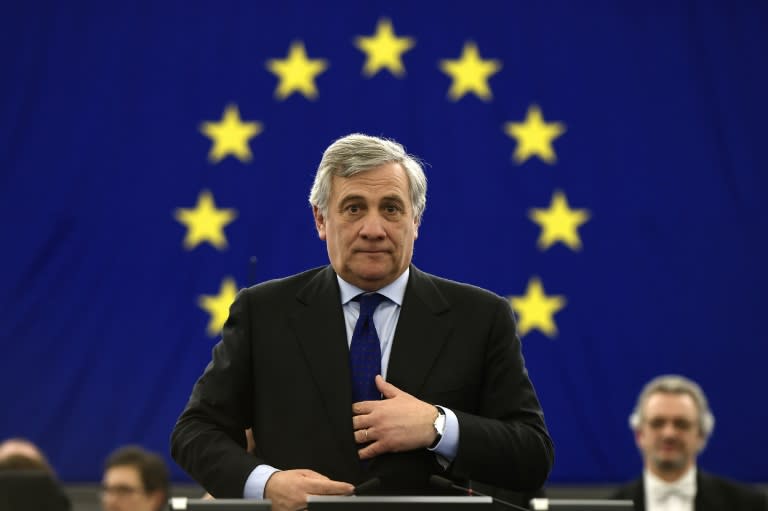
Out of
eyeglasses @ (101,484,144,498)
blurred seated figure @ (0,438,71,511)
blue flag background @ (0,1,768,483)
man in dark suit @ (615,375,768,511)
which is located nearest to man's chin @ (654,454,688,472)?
man in dark suit @ (615,375,768,511)

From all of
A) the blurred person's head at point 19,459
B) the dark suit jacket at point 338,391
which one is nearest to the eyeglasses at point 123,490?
the blurred person's head at point 19,459

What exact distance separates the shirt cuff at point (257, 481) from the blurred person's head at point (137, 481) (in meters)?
2.40

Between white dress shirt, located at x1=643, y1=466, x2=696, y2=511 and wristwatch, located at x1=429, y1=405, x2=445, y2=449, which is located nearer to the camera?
wristwatch, located at x1=429, y1=405, x2=445, y2=449

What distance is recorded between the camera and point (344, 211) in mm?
2174

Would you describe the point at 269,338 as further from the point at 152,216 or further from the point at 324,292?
the point at 152,216

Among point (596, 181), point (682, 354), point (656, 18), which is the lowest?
point (682, 354)

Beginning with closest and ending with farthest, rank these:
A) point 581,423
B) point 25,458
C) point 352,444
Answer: point 352,444, point 25,458, point 581,423

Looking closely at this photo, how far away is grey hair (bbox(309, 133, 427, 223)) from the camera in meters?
2.18

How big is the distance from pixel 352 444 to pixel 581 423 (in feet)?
13.0

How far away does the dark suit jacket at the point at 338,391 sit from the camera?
2064 mm

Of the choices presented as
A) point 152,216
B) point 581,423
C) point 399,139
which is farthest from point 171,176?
point 581,423

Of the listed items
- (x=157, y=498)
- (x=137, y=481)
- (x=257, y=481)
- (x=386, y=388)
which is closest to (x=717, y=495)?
(x=157, y=498)

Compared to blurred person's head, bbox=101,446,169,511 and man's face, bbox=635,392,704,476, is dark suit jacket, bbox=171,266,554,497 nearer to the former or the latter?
man's face, bbox=635,392,704,476

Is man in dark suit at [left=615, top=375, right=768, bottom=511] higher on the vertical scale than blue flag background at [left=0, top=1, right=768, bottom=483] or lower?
lower
